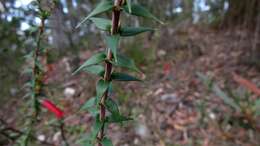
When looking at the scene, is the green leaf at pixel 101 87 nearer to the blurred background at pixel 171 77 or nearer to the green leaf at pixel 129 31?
the green leaf at pixel 129 31

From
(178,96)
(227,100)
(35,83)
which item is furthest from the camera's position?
(178,96)

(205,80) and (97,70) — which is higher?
(97,70)

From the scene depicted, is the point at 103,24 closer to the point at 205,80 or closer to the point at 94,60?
the point at 94,60

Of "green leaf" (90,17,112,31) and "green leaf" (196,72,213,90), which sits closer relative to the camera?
"green leaf" (90,17,112,31)

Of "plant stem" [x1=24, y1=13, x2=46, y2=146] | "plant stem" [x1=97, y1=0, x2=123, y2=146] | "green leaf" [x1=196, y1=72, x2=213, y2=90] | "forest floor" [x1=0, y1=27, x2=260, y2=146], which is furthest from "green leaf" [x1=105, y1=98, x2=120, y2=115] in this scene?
"green leaf" [x1=196, y1=72, x2=213, y2=90]

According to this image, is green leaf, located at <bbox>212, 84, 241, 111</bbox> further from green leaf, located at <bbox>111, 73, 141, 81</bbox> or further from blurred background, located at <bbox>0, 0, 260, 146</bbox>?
green leaf, located at <bbox>111, 73, 141, 81</bbox>

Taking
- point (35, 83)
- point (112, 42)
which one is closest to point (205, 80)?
point (35, 83)

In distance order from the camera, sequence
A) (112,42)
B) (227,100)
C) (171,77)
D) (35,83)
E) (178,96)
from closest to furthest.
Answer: (112,42) < (35,83) < (227,100) < (178,96) < (171,77)

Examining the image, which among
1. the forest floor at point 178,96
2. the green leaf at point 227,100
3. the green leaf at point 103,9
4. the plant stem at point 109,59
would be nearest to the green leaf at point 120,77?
the plant stem at point 109,59
